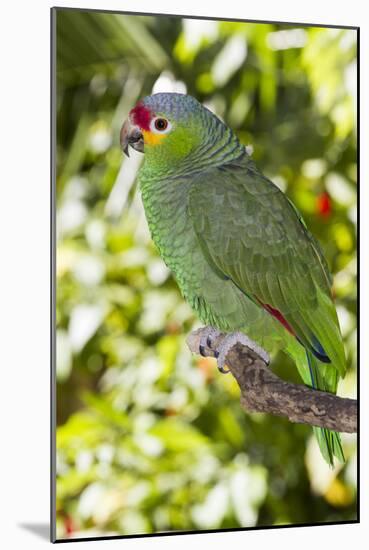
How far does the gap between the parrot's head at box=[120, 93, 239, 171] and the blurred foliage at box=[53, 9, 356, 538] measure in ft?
0.17

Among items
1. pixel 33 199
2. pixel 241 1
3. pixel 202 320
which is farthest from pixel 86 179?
pixel 241 1

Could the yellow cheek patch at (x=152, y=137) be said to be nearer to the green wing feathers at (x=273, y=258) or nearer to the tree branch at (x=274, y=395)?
the green wing feathers at (x=273, y=258)

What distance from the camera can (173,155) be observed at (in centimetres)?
256

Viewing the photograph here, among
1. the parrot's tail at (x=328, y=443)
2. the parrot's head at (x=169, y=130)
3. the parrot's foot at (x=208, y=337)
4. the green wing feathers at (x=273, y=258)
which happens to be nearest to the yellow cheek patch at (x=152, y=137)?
the parrot's head at (x=169, y=130)

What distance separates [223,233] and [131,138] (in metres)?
0.37

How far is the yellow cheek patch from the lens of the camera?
256cm

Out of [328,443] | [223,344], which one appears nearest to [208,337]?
[223,344]

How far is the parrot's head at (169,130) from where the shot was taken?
8.41 feet

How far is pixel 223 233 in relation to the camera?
100 inches

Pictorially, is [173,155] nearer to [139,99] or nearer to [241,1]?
[139,99]

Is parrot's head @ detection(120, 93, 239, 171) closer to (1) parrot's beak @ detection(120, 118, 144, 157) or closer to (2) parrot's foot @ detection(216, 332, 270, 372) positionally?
(1) parrot's beak @ detection(120, 118, 144, 157)

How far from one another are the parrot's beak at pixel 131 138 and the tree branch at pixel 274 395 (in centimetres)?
56

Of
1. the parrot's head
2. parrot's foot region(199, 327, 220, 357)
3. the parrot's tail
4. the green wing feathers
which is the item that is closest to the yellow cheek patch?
the parrot's head

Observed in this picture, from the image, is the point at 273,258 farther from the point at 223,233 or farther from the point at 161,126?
the point at 161,126
